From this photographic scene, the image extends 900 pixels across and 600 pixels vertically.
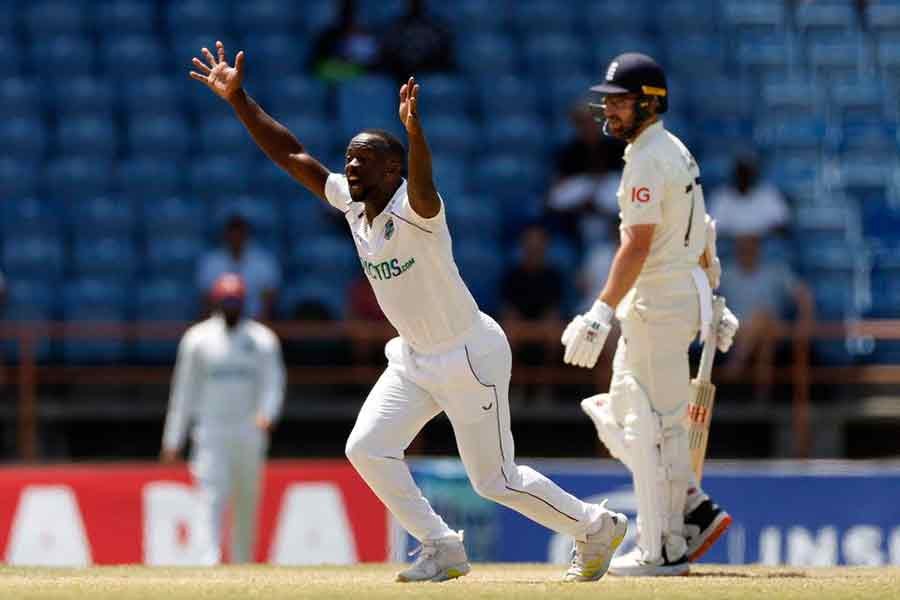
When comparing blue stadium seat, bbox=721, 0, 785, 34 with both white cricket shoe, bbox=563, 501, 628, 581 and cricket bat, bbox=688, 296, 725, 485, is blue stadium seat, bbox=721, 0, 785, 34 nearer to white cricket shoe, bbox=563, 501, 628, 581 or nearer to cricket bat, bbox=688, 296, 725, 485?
cricket bat, bbox=688, 296, 725, 485

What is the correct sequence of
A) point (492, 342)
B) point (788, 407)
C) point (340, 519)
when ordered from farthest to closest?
point (788, 407), point (340, 519), point (492, 342)

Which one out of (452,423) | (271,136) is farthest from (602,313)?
(271,136)

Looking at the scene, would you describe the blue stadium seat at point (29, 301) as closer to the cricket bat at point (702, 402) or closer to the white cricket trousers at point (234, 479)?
the white cricket trousers at point (234, 479)

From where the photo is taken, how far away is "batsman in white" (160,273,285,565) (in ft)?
43.8

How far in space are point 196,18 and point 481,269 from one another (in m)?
3.90

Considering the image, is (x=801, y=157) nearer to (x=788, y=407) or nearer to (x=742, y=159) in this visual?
(x=742, y=159)

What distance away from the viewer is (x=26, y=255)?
50.9ft

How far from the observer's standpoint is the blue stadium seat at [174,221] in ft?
51.4

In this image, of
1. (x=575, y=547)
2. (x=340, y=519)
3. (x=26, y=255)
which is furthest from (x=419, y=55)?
(x=575, y=547)

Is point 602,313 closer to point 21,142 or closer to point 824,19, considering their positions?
point 21,142

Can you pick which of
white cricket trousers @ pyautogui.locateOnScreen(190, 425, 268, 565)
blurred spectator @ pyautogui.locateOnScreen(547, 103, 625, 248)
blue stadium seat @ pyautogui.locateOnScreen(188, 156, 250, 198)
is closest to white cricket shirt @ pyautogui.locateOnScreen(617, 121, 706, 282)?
white cricket trousers @ pyautogui.locateOnScreen(190, 425, 268, 565)

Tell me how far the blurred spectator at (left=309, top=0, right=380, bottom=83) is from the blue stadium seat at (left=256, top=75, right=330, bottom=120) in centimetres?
19

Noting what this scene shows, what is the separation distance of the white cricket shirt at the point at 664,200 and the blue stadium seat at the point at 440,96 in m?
8.27

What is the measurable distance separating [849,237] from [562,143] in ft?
8.06
